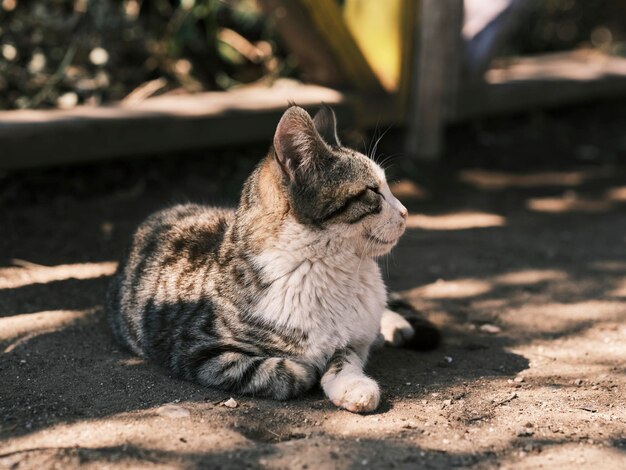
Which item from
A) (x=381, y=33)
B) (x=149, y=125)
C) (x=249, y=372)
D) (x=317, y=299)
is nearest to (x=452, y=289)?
(x=317, y=299)

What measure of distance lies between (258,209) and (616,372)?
1.76 m

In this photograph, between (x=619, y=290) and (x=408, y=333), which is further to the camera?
(x=619, y=290)

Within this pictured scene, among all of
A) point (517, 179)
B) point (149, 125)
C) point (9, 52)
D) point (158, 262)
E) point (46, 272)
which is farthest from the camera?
point (517, 179)

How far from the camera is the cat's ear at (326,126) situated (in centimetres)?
385

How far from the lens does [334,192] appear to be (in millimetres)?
3471

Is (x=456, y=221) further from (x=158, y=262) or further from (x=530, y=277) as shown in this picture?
(x=158, y=262)

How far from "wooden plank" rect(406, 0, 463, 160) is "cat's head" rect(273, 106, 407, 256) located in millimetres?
3316

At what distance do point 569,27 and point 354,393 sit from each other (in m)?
8.40

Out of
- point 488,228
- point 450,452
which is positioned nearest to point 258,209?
point 450,452

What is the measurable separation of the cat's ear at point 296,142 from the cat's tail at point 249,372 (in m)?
0.74

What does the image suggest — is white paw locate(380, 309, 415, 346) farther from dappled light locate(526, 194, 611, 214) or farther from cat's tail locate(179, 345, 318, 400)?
dappled light locate(526, 194, 611, 214)

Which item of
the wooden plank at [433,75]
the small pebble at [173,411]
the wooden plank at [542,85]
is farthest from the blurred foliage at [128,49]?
the small pebble at [173,411]

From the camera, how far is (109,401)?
3.35 meters

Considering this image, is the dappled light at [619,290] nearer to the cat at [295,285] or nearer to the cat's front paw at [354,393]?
the cat at [295,285]
